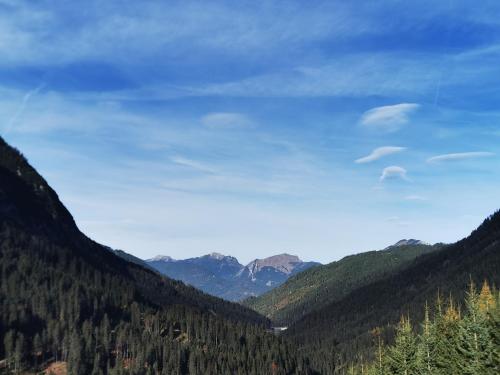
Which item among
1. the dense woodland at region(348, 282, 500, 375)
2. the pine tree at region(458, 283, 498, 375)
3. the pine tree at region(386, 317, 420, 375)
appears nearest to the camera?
the pine tree at region(458, 283, 498, 375)

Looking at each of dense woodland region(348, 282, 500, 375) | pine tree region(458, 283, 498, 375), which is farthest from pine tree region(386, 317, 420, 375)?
pine tree region(458, 283, 498, 375)

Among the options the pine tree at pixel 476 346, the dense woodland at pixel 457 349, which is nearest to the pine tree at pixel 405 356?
the dense woodland at pixel 457 349

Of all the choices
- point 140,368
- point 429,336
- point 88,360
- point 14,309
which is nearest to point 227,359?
point 140,368

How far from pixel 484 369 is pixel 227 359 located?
13671 cm

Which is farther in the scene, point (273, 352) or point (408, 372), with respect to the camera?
point (273, 352)

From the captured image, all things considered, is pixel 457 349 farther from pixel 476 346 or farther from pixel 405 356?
pixel 476 346

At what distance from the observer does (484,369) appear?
5447 centimetres

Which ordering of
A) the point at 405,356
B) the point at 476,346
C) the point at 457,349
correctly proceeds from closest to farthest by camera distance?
1. the point at 476,346
2. the point at 457,349
3. the point at 405,356

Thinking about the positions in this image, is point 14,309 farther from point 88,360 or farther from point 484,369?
point 484,369

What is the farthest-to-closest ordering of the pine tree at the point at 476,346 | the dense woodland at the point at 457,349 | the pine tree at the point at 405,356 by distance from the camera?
1. the pine tree at the point at 405,356
2. the dense woodland at the point at 457,349
3. the pine tree at the point at 476,346

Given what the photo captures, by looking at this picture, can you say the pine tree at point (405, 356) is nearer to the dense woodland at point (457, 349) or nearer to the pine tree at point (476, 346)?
the dense woodland at point (457, 349)

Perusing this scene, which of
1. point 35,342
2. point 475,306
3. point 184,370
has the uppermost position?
point 475,306

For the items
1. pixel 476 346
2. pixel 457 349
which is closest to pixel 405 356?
pixel 457 349

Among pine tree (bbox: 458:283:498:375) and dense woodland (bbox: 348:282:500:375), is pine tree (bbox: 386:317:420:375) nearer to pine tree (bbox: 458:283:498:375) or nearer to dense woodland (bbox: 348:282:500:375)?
dense woodland (bbox: 348:282:500:375)
